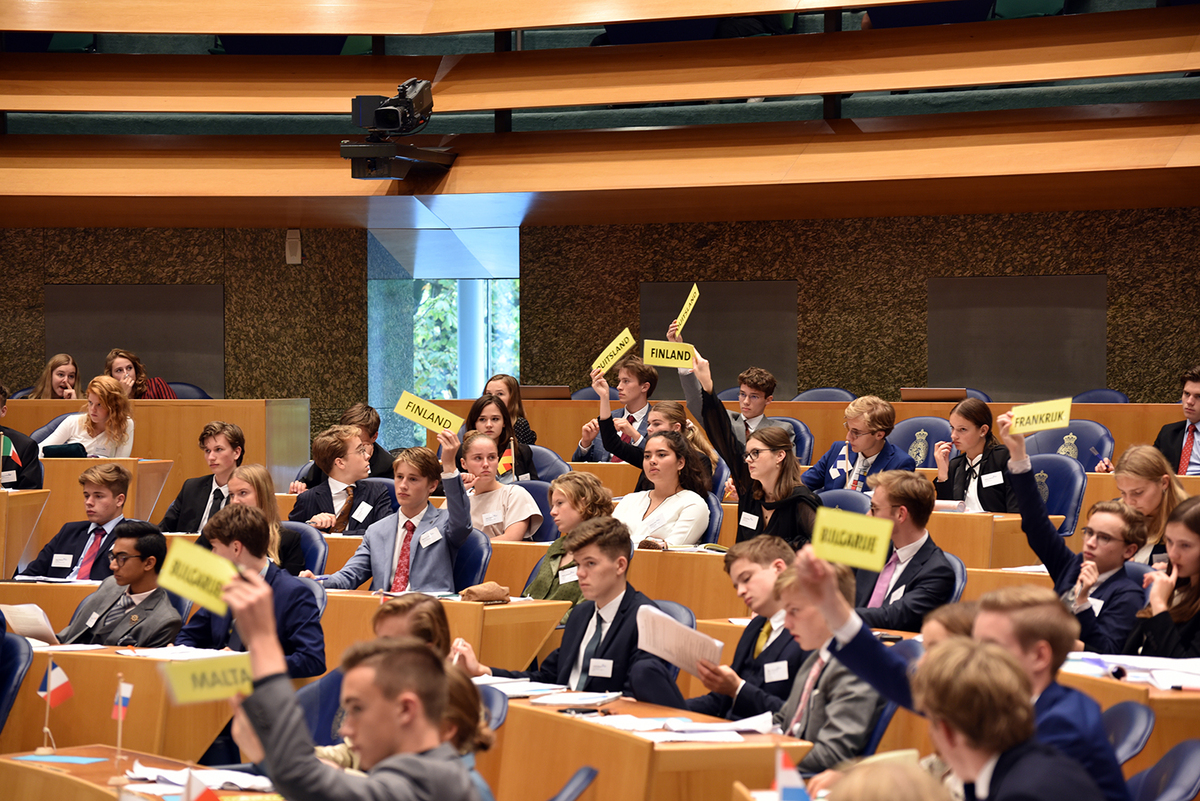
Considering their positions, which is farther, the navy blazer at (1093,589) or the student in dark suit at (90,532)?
the student in dark suit at (90,532)

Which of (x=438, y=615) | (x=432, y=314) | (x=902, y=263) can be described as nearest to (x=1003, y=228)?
(x=902, y=263)

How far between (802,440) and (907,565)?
343cm

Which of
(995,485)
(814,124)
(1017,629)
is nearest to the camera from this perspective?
(1017,629)

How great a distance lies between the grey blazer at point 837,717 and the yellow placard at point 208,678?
1.37 m

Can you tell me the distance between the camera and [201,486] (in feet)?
20.4

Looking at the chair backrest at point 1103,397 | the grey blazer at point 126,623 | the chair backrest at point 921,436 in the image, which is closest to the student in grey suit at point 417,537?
the grey blazer at point 126,623

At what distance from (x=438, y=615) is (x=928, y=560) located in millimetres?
1925

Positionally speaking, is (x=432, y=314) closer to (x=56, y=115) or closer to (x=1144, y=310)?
(x=56, y=115)

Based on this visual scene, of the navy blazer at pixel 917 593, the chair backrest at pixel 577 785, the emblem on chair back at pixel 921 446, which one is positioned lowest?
the chair backrest at pixel 577 785

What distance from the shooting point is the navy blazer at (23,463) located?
6676 mm

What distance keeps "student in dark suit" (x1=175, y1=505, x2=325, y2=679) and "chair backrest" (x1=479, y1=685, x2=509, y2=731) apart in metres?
1.05

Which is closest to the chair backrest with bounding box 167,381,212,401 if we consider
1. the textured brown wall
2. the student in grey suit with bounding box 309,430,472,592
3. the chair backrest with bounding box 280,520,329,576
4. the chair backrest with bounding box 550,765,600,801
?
the textured brown wall

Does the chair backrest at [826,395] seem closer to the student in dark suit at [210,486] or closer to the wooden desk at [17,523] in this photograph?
the student in dark suit at [210,486]

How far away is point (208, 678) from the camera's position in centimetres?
211
